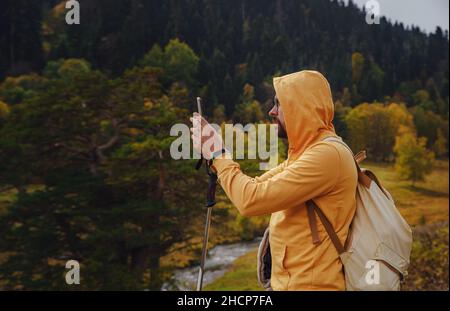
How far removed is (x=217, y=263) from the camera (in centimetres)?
978

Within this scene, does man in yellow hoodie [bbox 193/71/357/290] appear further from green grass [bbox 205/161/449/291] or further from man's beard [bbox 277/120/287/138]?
green grass [bbox 205/161/449/291]

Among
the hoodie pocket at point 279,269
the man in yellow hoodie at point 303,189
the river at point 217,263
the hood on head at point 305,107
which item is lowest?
the river at point 217,263

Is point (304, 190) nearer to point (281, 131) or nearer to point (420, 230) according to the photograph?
point (281, 131)

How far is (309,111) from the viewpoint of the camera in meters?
1.63

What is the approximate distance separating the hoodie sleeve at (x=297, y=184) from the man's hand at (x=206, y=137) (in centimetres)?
15

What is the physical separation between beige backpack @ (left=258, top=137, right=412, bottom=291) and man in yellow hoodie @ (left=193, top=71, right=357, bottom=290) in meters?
0.02

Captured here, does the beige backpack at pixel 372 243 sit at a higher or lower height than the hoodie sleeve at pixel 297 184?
lower

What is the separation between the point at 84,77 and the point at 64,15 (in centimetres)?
136

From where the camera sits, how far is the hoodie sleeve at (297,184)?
152cm

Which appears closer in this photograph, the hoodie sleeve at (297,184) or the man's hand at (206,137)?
the hoodie sleeve at (297,184)

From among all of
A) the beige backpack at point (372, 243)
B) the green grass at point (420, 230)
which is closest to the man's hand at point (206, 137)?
the beige backpack at point (372, 243)

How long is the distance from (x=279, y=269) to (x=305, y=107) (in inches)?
19.0

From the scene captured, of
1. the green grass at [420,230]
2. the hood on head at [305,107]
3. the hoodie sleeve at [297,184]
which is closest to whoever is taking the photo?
the hoodie sleeve at [297,184]

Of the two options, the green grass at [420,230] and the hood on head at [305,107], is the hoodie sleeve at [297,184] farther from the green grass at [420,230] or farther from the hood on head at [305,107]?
the green grass at [420,230]
